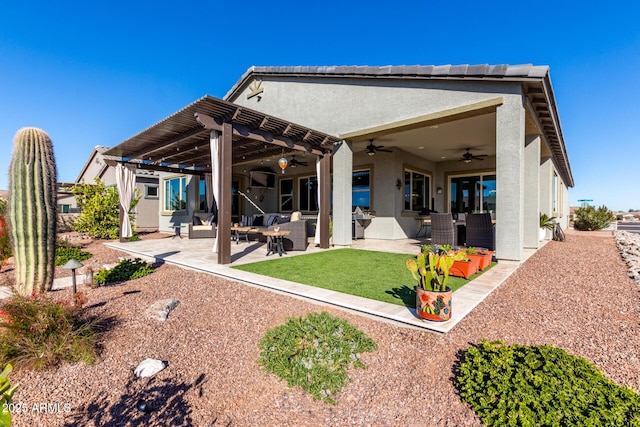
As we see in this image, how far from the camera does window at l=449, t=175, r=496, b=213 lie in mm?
11656

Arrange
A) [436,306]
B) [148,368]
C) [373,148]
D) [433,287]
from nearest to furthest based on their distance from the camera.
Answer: [148,368] < [436,306] < [433,287] < [373,148]

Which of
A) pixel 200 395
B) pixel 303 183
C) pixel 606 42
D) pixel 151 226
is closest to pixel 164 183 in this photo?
pixel 151 226

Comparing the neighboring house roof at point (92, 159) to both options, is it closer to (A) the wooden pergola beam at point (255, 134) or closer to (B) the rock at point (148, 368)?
(A) the wooden pergola beam at point (255, 134)

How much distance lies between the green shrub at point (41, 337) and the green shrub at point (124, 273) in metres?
2.22

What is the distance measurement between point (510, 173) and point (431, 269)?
12.1 feet

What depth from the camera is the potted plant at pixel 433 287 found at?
2846 millimetres

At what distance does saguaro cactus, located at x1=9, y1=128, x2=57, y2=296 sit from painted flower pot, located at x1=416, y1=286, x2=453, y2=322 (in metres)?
4.83

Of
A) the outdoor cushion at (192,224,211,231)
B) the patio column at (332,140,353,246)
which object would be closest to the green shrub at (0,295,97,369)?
the patio column at (332,140,353,246)

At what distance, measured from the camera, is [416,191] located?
36.8 ft

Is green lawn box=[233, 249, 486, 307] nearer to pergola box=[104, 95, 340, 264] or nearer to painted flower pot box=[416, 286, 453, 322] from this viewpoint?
painted flower pot box=[416, 286, 453, 322]

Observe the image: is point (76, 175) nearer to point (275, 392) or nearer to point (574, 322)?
point (275, 392)

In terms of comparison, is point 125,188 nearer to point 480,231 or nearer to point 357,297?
point 357,297

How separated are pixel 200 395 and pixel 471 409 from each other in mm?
1826

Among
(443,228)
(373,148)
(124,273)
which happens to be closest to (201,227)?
(124,273)
